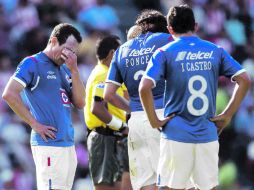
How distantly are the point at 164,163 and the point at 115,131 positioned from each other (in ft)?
8.61

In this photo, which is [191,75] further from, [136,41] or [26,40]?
[26,40]

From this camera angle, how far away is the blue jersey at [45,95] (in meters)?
9.80

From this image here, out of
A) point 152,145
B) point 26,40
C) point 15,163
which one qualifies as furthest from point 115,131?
point 26,40

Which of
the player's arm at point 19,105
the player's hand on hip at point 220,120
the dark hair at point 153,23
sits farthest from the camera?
the dark hair at point 153,23

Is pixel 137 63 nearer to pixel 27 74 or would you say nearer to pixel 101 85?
pixel 27 74

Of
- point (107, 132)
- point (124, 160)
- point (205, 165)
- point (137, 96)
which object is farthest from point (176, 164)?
point (124, 160)

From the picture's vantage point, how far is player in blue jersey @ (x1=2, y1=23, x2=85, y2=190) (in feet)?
31.9

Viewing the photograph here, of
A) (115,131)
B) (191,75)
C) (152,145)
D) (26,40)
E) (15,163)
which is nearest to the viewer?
(191,75)

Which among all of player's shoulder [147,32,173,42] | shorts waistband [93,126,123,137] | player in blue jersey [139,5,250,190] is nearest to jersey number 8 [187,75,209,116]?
player in blue jersey [139,5,250,190]

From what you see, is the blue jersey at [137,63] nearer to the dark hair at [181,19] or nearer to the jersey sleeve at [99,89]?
the dark hair at [181,19]

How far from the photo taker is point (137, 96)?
10273 mm

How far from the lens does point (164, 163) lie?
Result: 372 inches

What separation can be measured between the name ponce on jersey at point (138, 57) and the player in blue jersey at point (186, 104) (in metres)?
0.75

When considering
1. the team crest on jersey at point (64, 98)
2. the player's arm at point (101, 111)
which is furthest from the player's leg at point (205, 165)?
the player's arm at point (101, 111)
